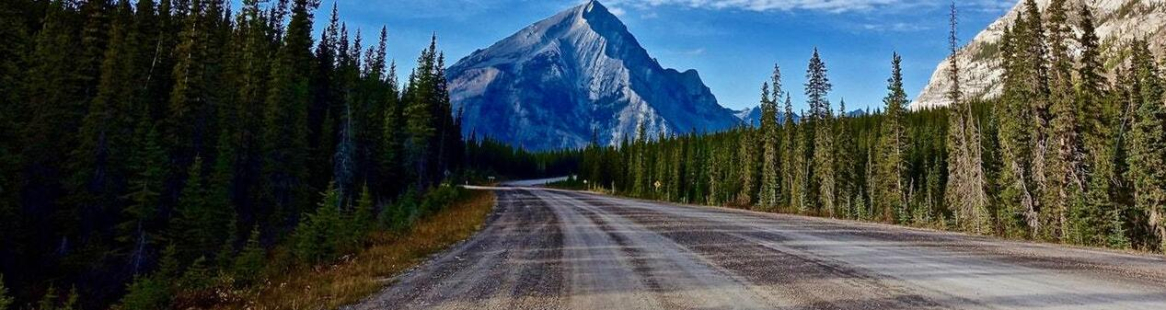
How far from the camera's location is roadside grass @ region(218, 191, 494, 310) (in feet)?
23.8

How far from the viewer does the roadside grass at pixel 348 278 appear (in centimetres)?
724

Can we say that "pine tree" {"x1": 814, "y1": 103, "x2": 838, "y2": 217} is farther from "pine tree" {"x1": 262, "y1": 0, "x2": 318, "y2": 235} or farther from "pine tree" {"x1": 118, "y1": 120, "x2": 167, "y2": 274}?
"pine tree" {"x1": 118, "y1": 120, "x2": 167, "y2": 274}

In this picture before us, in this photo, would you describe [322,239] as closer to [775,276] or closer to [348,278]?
[348,278]

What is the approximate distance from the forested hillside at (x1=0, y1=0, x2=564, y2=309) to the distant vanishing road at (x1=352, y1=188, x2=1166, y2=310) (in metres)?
4.41

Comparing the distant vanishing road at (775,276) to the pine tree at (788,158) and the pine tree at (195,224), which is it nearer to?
the pine tree at (195,224)

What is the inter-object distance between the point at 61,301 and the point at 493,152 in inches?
5068

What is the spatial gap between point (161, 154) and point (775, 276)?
3332 centimetres

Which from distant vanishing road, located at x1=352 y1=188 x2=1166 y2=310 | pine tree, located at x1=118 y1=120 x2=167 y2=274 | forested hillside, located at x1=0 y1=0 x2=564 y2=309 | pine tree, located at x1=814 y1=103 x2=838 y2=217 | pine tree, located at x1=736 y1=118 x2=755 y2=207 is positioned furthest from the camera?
pine tree, located at x1=736 y1=118 x2=755 y2=207

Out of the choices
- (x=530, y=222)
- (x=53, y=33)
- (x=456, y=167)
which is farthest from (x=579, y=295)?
(x=456, y=167)

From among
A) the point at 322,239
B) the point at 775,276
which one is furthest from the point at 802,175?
the point at 775,276

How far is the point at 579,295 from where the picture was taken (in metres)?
7.17

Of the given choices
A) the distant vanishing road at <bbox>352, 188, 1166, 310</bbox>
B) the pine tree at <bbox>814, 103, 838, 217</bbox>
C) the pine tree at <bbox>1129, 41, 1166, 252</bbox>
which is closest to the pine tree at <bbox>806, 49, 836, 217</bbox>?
the pine tree at <bbox>814, 103, 838, 217</bbox>

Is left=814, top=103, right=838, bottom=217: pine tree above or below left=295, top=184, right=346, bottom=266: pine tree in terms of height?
above

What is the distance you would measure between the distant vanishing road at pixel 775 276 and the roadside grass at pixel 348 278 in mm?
434
